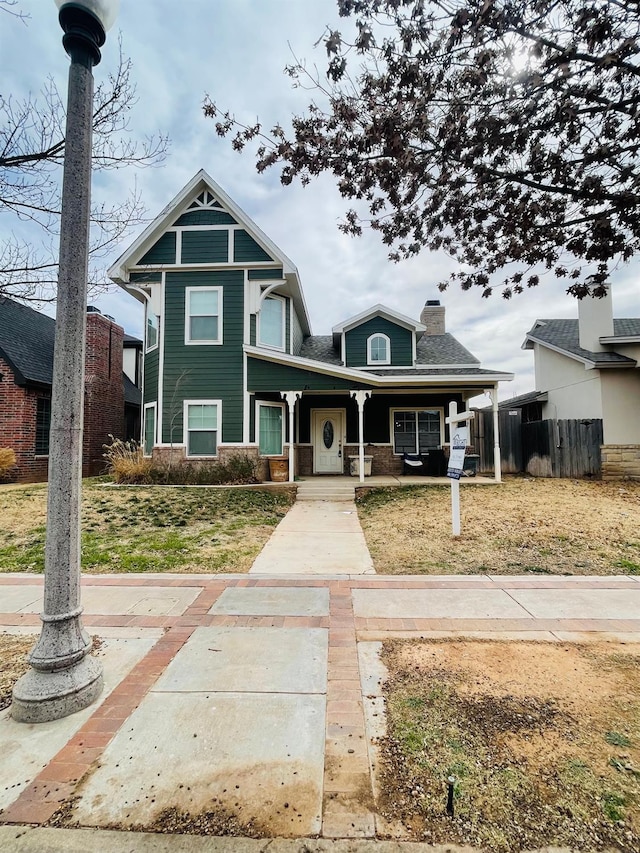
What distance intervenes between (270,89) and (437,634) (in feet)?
→ 17.1

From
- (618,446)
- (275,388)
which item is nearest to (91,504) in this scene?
(275,388)

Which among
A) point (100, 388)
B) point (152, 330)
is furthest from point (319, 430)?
point (100, 388)

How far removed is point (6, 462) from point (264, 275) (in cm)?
901

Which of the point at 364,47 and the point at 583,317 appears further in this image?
the point at 583,317

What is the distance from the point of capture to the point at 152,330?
13.3 meters

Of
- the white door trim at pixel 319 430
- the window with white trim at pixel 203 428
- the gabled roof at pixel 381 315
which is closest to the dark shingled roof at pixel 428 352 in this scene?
the gabled roof at pixel 381 315

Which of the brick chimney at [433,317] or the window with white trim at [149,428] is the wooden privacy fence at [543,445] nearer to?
the brick chimney at [433,317]

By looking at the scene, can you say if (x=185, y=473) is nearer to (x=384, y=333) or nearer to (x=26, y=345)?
(x=26, y=345)

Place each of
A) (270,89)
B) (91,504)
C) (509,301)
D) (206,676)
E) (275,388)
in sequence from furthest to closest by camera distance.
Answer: (275,388), (91,504), (509,301), (270,89), (206,676)

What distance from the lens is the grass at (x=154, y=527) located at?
5.67 meters

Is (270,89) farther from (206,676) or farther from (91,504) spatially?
(91,504)

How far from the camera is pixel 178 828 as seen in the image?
1.75 m

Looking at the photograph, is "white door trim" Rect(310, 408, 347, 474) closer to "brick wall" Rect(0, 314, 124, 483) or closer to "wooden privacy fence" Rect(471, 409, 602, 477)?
"wooden privacy fence" Rect(471, 409, 602, 477)

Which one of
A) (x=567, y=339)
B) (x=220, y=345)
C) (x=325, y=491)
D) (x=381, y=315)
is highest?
(x=381, y=315)
